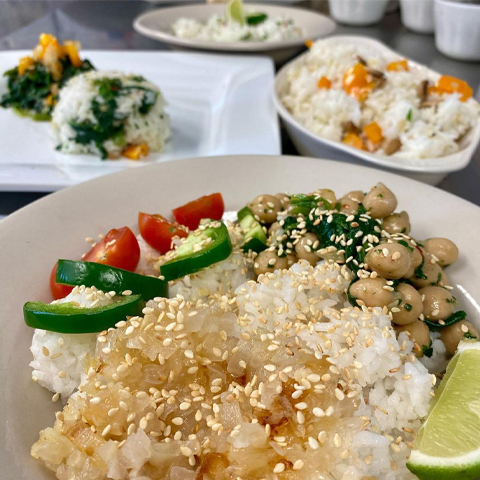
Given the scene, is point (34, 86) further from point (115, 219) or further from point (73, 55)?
point (115, 219)

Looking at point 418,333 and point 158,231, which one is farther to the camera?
point 158,231

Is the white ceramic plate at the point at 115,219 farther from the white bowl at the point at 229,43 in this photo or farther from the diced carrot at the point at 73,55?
the white bowl at the point at 229,43

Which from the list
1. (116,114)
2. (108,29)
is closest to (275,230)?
(116,114)

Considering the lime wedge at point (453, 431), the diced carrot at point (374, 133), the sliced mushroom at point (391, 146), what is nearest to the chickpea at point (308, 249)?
the lime wedge at point (453, 431)

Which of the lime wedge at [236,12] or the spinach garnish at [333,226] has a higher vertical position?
the lime wedge at [236,12]

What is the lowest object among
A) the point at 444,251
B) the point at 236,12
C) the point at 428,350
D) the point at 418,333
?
the point at 428,350

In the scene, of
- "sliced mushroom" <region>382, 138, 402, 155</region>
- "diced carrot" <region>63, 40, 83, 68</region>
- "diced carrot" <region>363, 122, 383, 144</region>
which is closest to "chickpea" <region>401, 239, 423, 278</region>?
"sliced mushroom" <region>382, 138, 402, 155</region>

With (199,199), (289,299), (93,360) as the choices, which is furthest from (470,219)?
(93,360)
